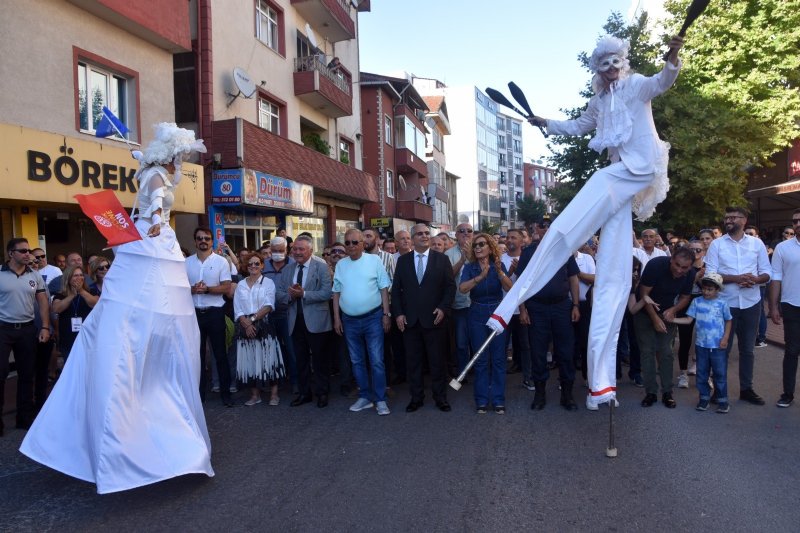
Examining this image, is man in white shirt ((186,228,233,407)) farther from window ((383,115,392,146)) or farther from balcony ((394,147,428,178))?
balcony ((394,147,428,178))

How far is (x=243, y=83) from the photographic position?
1498 cm

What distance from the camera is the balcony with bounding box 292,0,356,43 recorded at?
19.4 m

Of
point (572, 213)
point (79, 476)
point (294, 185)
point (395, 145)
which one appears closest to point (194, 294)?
point (79, 476)

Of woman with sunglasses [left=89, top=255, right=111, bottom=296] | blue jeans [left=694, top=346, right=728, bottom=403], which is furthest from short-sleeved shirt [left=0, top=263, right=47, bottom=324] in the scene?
blue jeans [left=694, top=346, right=728, bottom=403]

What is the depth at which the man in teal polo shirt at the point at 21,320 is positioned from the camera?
19.3ft

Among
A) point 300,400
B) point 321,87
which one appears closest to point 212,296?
point 300,400

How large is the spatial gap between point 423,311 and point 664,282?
269 cm

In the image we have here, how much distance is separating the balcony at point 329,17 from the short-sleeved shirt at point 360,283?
15.1 meters

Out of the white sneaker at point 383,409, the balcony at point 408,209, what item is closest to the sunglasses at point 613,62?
the white sneaker at point 383,409

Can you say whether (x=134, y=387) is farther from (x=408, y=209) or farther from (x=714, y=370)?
(x=408, y=209)

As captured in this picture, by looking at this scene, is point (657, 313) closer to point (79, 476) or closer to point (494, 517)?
point (494, 517)

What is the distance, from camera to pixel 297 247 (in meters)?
6.98

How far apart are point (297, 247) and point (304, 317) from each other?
0.83m

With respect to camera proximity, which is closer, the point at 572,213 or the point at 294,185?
the point at 572,213
